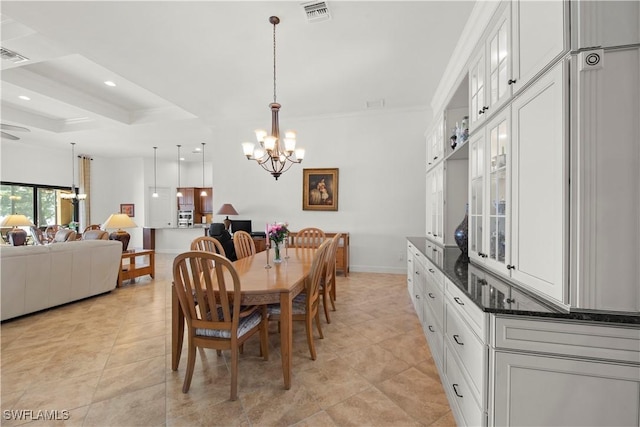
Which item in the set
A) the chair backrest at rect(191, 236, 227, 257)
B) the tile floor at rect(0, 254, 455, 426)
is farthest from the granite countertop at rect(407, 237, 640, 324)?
the chair backrest at rect(191, 236, 227, 257)

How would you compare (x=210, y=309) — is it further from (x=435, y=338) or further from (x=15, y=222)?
(x=15, y=222)

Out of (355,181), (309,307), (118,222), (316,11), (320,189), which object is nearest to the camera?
(309,307)

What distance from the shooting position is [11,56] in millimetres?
3225

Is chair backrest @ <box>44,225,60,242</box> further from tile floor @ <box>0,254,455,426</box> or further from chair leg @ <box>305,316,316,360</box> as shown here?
chair leg @ <box>305,316,316,360</box>

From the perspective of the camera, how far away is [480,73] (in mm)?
2064

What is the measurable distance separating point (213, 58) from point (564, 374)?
4.31 m

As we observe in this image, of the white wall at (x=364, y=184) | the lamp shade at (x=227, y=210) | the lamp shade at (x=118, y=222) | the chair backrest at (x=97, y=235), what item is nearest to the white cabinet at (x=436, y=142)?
the white wall at (x=364, y=184)

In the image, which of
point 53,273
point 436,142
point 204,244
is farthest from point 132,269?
point 436,142

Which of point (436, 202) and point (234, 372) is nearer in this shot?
point (234, 372)

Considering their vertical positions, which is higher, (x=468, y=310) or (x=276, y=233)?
(x=276, y=233)

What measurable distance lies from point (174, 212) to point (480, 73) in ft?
32.2

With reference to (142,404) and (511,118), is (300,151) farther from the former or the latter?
(142,404)

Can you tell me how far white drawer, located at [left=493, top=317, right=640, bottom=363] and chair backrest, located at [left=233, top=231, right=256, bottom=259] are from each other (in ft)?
9.56

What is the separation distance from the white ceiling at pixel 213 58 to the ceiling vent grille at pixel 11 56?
0.32ft
